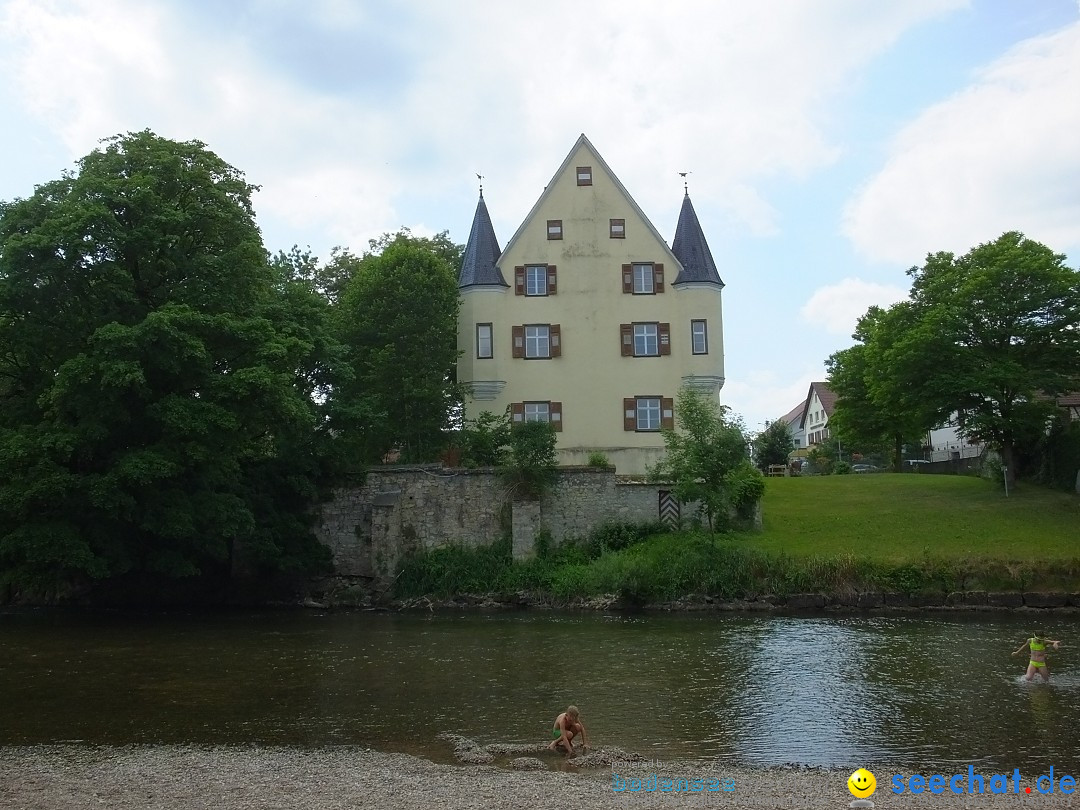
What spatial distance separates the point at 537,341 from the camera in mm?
44594

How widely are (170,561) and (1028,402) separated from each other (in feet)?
112

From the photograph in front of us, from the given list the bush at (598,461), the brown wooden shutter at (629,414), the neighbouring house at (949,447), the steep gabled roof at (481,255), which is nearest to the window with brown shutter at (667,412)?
the brown wooden shutter at (629,414)

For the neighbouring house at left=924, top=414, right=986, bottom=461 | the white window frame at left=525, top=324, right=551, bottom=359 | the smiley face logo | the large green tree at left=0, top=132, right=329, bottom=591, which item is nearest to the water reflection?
the large green tree at left=0, top=132, right=329, bottom=591

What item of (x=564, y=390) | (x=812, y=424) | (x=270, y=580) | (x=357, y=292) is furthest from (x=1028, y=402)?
(x=812, y=424)

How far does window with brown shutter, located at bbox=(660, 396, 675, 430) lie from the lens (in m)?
43.7

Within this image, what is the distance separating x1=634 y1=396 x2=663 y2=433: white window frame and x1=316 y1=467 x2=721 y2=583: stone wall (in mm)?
6603

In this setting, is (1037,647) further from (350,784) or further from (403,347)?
(403,347)

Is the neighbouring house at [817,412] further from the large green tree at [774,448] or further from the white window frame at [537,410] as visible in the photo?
the white window frame at [537,410]

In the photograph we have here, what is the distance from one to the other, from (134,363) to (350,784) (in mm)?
19593

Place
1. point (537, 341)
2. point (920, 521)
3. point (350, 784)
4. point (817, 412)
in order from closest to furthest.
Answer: point (350, 784) → point (920, 521) → point (537, 341) → point (817, 412)

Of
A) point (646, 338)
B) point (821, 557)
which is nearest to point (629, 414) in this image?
point (646, 338)

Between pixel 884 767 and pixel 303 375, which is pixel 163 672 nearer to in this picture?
pixel 884 767

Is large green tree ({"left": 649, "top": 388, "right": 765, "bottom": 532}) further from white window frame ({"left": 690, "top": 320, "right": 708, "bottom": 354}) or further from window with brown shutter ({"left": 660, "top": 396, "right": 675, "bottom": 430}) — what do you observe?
white window frame ({"left": 690, "top": 320, "right": 708, "bottom": 354})

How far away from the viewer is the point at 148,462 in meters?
28.7
